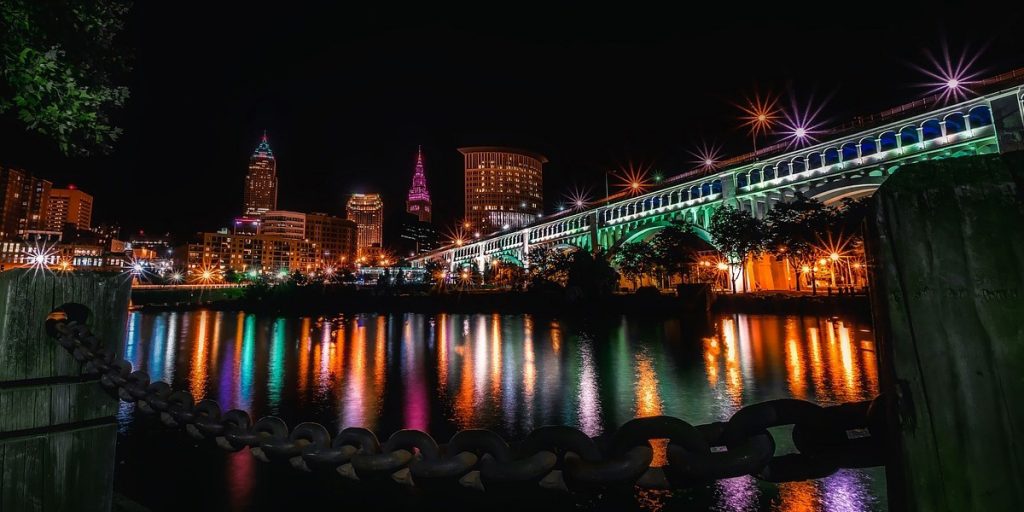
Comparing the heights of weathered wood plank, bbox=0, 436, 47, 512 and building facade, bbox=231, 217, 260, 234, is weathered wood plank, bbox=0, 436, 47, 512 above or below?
below

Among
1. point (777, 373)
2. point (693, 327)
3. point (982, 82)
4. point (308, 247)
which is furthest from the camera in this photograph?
point (308, 247)

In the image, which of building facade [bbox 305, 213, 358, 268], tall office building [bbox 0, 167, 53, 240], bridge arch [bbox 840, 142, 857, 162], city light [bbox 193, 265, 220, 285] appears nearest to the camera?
bridge arch [bbox 840, 142, 857, 162]

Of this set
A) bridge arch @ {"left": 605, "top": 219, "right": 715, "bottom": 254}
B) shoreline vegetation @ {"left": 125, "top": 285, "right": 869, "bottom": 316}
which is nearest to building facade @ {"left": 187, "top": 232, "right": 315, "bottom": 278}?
shoreline vegetation @ {"left": 125, "top": 285, "right": 869, "bottom": 316}

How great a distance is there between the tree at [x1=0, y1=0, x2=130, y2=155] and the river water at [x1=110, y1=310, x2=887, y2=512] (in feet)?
12.7

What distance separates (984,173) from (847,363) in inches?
465

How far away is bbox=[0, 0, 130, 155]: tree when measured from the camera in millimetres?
4531

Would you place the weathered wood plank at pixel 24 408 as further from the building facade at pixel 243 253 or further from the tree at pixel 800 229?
the building facade at pixel 243 253

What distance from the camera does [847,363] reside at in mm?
10430

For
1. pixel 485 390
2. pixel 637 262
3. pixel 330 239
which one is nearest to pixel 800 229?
pixel 637 262

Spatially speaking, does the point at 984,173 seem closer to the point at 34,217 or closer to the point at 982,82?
the point at 982,82

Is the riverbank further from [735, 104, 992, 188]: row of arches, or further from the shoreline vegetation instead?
[735, 104, 992, 188]: row of arches

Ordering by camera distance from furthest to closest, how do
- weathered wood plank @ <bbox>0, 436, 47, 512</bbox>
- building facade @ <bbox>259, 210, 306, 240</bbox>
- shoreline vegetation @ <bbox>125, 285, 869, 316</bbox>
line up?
building facade @ <bbox>259, 210, 306, 240</bbox>
shoreline vegetation @ <bbox>125, 285, 869, 316</bbox>
weathered wood plank @ <bbox>0, 436, 47, 512</bbox>

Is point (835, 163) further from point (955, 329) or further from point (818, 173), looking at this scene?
point (955, 329)

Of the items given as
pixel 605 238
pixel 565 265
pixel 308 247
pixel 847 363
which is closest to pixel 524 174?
pixel 308 247
